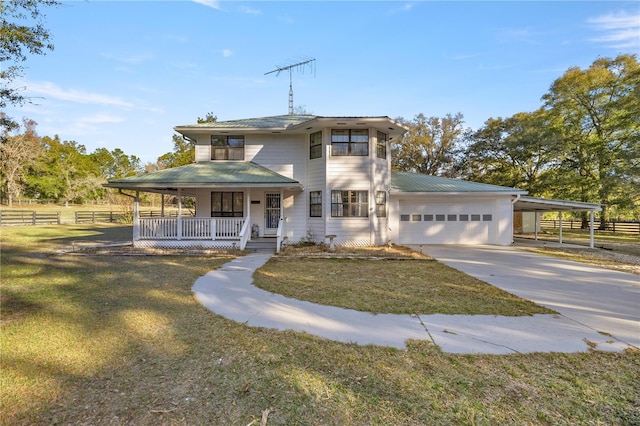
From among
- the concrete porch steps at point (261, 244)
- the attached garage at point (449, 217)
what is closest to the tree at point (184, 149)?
the concrete porch steps at point (261, 244)

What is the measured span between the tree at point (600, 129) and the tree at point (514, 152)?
1.25m

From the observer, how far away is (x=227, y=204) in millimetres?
14492

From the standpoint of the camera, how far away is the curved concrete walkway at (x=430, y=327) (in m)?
3.80

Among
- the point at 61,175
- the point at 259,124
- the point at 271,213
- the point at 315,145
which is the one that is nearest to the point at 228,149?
the point at 259,124

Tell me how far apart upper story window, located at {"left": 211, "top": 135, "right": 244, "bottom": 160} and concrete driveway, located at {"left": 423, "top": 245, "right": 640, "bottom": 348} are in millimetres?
10494

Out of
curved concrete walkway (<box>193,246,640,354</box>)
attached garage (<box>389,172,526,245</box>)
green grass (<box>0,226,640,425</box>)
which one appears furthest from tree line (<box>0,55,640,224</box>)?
green grass (<box>0,226,640,425</box>)

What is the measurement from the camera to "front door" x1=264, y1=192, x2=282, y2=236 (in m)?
14.8

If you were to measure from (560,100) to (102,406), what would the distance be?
3371cm

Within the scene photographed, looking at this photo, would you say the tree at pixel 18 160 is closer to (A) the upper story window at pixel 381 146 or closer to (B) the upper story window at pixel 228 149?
(B) the upper story window at pixel 228 149

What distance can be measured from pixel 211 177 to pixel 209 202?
7.88ft

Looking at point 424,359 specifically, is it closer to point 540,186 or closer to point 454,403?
point 454,403

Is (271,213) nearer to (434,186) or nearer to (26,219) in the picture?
(434,186)

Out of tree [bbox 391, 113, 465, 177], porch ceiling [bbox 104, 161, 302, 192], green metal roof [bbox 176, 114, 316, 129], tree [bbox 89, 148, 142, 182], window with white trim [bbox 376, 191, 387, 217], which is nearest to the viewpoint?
porch ceiling [bbox 104, 161, 302, 192]

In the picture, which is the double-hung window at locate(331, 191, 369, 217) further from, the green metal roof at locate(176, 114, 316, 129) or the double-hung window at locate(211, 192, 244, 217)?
the double-hung window at locate(211, 192, 244, 217)
